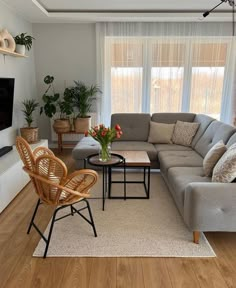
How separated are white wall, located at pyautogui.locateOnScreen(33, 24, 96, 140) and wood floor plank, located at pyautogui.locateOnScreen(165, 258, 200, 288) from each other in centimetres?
406

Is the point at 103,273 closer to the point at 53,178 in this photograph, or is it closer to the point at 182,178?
the point at 53,178

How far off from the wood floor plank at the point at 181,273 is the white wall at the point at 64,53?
406 centimetres

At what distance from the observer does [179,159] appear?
325 centimetres

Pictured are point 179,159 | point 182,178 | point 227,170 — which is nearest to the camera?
point 227,170

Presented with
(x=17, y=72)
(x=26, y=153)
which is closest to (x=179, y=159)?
(x=26, y=153)

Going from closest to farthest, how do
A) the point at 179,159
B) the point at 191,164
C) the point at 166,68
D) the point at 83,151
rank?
the point at 191,164, the point at 179,159, the point at 83,151, the point at 166,68

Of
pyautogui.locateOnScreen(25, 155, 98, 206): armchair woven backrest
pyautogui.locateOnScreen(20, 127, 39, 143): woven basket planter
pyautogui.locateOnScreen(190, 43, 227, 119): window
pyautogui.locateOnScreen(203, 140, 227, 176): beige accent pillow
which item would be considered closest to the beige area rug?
pyautogui.locateOnScreen(25, 155, 98, 206): armchair woven backrest

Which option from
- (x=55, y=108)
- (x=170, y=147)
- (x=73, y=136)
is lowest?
(x=73, y=136)

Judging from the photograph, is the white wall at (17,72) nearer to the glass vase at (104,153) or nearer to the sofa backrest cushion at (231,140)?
the glass vase at (104,153)

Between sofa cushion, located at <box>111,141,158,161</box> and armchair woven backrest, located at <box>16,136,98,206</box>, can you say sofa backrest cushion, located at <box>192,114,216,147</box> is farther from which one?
armchair woven backrest, located at <box>16,136,98,206</box>

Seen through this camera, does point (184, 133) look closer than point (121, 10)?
Yes

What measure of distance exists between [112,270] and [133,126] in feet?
9.07

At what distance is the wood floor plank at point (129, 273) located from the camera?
177 cm

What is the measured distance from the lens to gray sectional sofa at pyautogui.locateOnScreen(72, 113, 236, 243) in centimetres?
204
